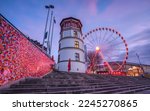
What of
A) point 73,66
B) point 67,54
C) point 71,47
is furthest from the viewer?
point 71,47

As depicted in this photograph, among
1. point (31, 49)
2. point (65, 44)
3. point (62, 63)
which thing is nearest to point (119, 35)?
point (65, 44)

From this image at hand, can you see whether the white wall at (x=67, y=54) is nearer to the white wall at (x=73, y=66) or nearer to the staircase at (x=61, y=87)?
the white wall at (x=73, y=66)

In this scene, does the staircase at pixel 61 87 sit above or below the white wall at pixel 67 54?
below

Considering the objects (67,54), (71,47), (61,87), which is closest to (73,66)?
(67,54)

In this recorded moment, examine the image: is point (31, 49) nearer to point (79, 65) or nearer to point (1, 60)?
point (1, 60)

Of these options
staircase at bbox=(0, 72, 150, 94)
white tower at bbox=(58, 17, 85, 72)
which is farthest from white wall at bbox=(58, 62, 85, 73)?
staircase at bbox=(0, 72, 150, 94)

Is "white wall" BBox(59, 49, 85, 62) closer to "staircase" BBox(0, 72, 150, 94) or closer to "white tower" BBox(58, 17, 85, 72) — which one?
"white tower" BBox(58, 17, 85, 72)

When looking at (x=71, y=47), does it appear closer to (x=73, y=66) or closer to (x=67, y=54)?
(x=67, y=54)

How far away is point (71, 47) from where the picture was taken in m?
23.6

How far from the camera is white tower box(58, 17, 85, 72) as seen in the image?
23109mm

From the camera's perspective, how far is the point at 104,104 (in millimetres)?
4234

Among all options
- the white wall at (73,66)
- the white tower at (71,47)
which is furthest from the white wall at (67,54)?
the white wall at (73,66)

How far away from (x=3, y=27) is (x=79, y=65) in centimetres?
1871

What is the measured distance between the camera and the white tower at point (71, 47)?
75.8 ft
